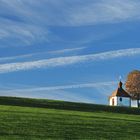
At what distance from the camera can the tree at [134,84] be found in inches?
5369

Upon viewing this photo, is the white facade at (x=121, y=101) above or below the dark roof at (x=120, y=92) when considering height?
below

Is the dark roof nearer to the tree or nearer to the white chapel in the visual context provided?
the white chapel

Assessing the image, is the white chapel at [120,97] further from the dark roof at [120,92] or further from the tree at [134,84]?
the tree at [134,84]

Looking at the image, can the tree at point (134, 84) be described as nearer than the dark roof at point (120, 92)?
Yes

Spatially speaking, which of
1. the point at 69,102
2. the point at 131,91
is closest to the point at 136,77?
the point at 131,91

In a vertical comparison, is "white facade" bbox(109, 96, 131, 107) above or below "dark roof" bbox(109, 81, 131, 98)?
below

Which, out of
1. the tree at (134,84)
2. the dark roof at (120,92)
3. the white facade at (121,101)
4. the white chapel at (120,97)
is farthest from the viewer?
the dark roof at (120,92)

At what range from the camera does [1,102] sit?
80500 mm

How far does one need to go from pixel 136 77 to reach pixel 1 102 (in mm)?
62917

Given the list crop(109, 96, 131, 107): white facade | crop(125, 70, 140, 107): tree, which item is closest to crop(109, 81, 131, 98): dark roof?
crop(109, 96, 131, 107): white facade

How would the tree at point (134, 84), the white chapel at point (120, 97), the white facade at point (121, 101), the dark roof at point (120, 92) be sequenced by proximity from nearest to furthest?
1. the tree at point (134, 84)
2. the white facade at point (121, 101)
3. the white chapel at point (120, 97)
4. the dark roof at point (120, 92)

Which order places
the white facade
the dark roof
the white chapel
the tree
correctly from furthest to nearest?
the dark roof < the white chapel < the white facade < the tree

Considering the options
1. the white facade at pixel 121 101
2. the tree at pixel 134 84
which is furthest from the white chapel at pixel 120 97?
the tree at pixel 134 84

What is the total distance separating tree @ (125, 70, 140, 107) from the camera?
136375mm
